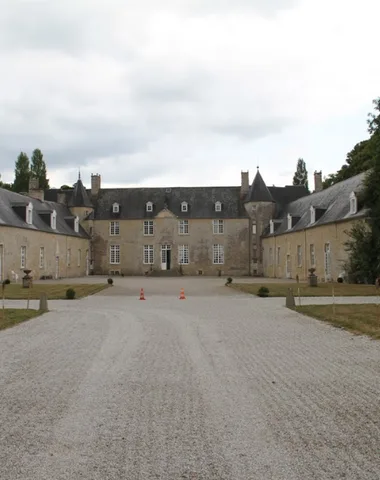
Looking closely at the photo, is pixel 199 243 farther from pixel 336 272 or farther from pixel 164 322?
pixel 164 322

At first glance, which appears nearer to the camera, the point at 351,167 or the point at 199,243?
the point at 351,167

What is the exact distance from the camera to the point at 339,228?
3319cm

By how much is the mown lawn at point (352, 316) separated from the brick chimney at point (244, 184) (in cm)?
3701

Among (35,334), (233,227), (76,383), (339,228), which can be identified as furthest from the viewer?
(233,227)

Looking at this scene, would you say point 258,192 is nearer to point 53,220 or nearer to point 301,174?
point 53,220

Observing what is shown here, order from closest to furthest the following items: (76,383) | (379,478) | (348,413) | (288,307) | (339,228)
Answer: (379,478) < (348,413) < (76,383) < (288,307) < (339,228)

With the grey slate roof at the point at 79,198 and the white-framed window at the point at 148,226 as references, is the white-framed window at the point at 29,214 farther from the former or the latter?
the white-framed window at the point at 148,226

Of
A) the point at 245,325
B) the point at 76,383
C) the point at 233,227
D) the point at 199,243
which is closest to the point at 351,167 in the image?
the point at 233,227

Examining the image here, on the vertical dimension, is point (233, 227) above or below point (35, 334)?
above

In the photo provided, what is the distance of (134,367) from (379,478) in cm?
459

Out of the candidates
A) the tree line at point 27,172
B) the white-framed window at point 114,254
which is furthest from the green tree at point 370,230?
the tree line at point 27,172

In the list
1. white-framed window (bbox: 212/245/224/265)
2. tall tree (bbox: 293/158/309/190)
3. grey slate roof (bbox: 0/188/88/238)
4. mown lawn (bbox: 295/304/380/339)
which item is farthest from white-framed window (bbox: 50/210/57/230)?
tall tree (bbox: 293/158/309/190)

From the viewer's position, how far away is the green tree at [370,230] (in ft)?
92.8

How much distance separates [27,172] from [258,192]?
32903 mm
